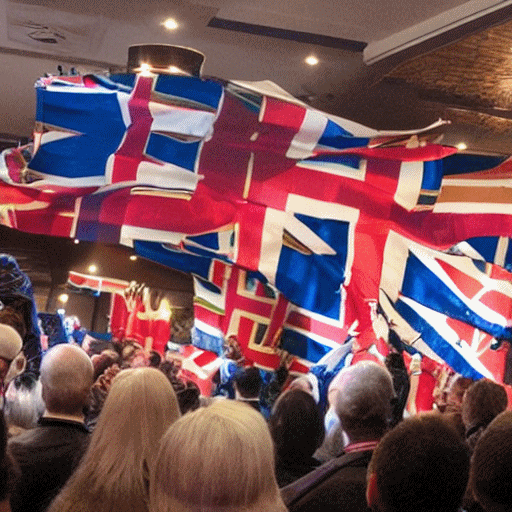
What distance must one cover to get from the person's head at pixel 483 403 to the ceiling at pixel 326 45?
3.71 m

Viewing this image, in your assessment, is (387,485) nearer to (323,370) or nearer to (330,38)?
(323,370)

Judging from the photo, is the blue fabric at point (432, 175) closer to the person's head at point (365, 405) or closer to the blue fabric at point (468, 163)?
the blue fabric at point (468, 163)

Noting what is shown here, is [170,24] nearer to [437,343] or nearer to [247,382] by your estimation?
[247,382]

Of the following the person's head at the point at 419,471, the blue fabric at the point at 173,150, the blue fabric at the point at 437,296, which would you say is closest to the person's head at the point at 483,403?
the blue fabric at the point at 437,296

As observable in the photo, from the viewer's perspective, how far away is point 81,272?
17.0m

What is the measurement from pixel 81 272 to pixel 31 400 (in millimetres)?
13020

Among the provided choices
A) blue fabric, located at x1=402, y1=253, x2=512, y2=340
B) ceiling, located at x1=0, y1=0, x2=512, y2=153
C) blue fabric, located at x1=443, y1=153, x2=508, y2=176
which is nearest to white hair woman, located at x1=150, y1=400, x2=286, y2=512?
blue fabric, located at x1=402, y1=253, x2=512, y2=340

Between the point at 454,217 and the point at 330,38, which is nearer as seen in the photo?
the point at 454,217

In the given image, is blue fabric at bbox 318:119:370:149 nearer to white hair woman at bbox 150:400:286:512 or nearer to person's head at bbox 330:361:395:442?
person's head at bbox 330:361:395:442

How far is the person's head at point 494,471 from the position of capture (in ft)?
6.14

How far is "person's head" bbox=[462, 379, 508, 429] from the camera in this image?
13.5 ft

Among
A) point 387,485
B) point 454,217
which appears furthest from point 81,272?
point 387,485

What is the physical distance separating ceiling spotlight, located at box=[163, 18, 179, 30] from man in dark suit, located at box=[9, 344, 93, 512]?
5506mm

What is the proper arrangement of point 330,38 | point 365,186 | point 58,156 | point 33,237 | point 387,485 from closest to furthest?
point 387,485 → point 58,156 → point 365,186 → point 330,38 → point 33,237
